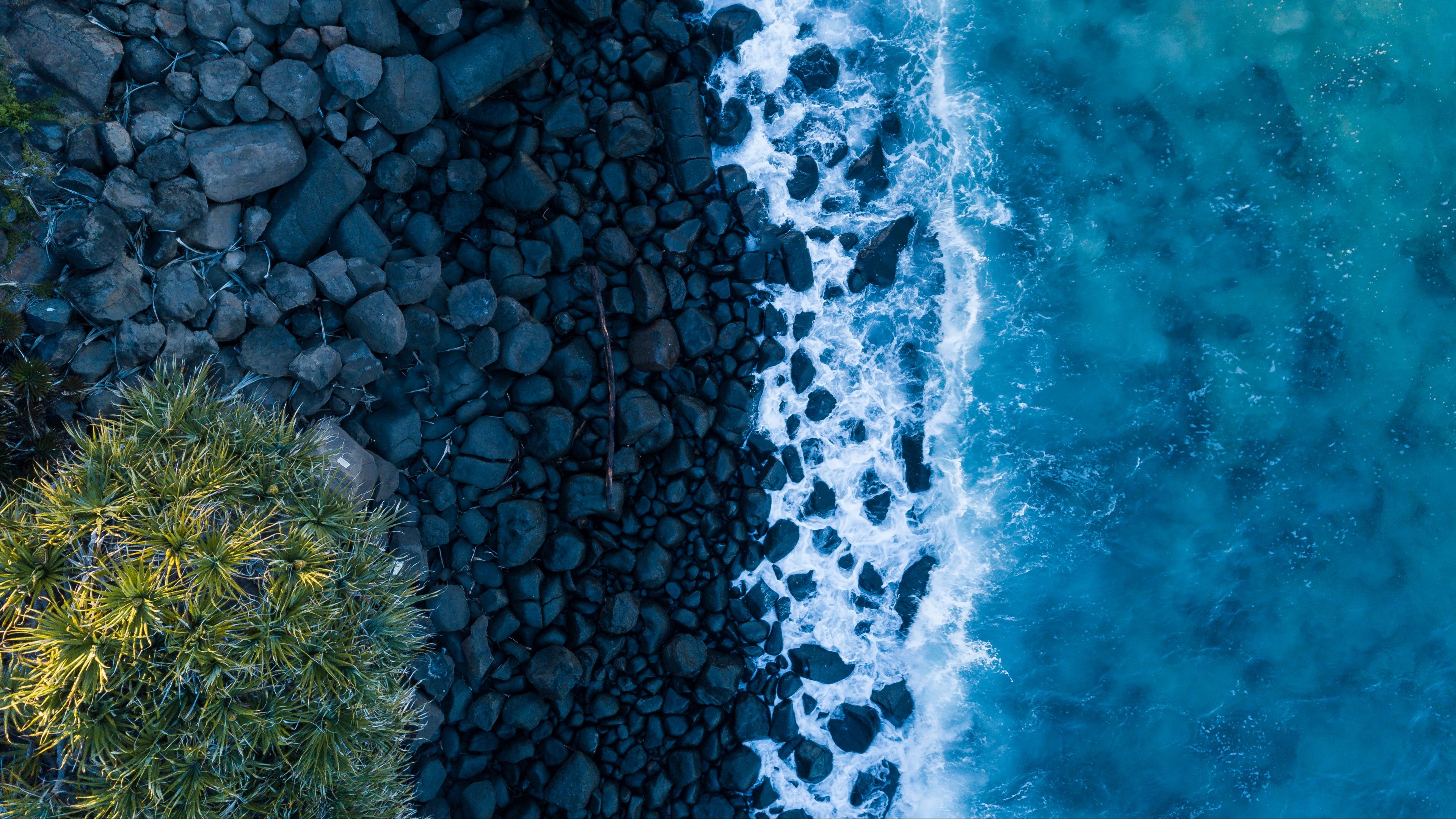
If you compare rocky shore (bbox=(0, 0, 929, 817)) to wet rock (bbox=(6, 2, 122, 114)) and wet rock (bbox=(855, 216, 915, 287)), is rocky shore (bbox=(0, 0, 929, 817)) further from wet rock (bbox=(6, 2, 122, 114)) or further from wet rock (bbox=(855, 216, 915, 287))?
wet rock (bbox=(6, 2, 122, 114))

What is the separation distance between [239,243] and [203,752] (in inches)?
202

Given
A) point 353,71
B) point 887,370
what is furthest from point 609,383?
point 353,71

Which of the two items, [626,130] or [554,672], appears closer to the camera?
[554,672]

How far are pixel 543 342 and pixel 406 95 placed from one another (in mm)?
3182

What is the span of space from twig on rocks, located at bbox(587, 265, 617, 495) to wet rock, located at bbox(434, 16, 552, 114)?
95.1 inches

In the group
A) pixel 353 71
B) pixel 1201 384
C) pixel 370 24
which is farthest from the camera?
pixel 1201 384

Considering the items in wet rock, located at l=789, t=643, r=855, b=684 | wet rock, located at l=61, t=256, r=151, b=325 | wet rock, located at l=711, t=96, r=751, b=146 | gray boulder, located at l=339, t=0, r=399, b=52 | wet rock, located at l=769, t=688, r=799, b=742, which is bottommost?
wet rock, located at l=61, t=256, r=151, b=325

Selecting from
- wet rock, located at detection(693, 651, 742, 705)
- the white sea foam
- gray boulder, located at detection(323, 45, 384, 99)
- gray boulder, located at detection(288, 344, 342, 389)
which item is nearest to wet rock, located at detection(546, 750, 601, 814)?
wet rock, located at detection(693, 651, 742, 705)

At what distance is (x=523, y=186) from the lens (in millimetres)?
9523

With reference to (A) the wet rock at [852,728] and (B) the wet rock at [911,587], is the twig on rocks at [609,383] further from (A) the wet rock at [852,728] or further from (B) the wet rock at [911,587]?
(A) the wet rock at [852,728]

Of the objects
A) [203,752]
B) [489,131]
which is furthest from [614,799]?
[489,131]

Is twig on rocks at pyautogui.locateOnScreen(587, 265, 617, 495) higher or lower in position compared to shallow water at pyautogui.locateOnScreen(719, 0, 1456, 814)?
lower

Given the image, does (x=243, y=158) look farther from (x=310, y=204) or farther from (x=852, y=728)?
(x=852, y=728)

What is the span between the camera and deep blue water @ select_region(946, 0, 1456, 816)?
34.6ft
